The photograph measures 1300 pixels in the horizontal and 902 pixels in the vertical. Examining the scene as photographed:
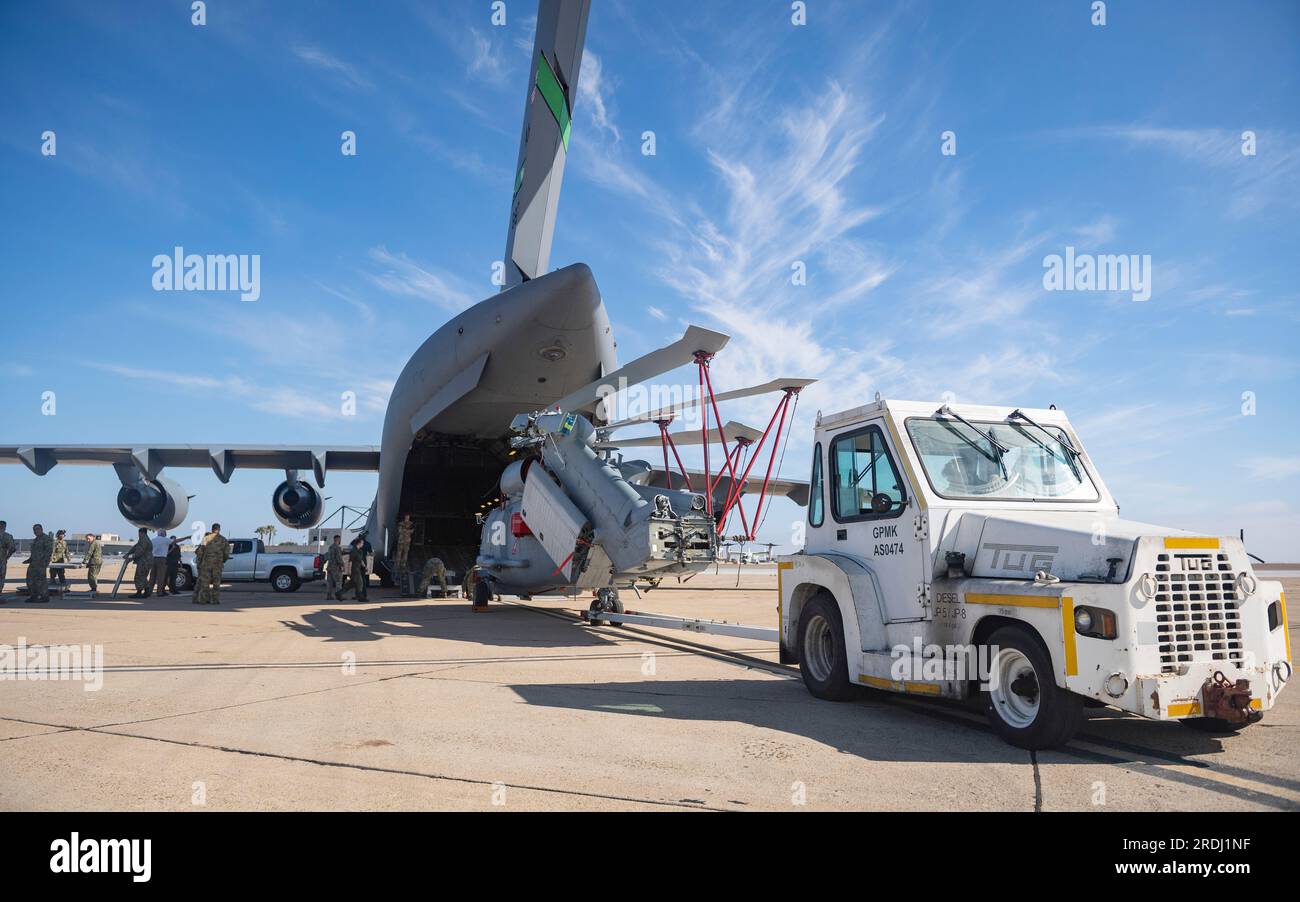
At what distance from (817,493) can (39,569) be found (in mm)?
18351

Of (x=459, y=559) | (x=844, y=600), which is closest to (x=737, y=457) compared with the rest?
(x=844, y=600)

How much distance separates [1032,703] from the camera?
17.6 feet

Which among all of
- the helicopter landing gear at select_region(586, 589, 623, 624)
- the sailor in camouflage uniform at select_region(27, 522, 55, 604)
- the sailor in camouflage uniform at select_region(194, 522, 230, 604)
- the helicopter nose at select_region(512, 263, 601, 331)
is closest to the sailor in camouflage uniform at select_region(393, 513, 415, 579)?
the sailor in camouflage uniform at select_region(194, 522, 230, 604)

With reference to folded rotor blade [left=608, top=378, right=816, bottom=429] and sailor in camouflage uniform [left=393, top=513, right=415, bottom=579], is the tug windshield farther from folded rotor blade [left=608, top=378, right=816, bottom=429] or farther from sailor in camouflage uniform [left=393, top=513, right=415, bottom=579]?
sailor in camouflage uniform [left=393, top=513, right=415, bottom=579]

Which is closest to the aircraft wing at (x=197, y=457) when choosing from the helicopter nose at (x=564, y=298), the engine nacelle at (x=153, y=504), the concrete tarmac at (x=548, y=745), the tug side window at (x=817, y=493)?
the engine nacelle at (x=153, y=504)

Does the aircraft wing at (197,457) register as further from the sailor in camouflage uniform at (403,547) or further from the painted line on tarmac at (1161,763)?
the painted line on tarmac at (1161,763)

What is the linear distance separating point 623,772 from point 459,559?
63.5ft

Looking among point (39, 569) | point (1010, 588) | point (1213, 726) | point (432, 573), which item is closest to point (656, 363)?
point (1010, 588)

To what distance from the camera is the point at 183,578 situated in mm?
23859

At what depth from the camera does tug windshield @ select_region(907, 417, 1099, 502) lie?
625 centimetres

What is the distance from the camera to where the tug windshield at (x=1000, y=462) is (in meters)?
6.25

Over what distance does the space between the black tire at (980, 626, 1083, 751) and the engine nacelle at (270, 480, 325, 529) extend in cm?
2465

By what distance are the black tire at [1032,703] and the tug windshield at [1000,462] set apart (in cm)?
126

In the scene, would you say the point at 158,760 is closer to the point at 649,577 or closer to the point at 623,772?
the point at 623,772
